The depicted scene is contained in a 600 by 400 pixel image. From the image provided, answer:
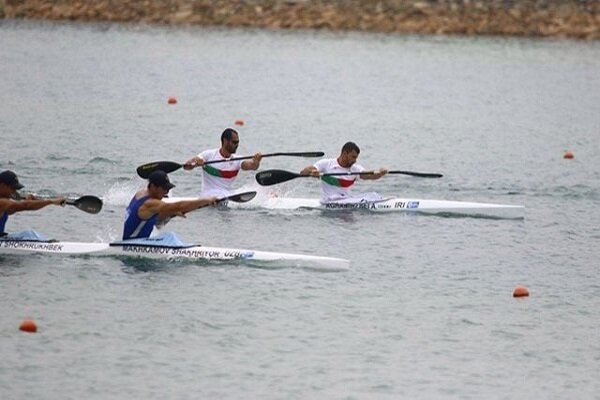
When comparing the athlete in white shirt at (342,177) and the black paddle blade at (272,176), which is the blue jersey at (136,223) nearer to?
the black paddle blade at (272,176)

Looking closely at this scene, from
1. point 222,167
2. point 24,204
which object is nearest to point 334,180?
point 222,167

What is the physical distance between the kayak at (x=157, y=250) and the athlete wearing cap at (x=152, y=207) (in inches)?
8.2

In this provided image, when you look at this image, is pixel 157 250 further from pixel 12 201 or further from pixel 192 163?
pixel 192 163

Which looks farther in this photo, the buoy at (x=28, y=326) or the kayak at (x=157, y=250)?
the kayak at (x=157, y=250)

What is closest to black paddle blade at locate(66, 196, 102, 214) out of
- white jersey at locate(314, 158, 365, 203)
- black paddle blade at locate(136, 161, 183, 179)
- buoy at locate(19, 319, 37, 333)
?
black paddle blade at locate(136, 161, 183, 179)

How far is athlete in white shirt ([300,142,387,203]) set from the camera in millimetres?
31750

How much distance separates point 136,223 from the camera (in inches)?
1022

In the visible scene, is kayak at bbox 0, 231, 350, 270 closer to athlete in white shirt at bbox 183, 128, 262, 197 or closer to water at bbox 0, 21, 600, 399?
water at bbox 0, 21, 600, 399

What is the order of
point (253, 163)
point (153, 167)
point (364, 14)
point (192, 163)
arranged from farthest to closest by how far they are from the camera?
point (364, 14), point (253, 163), point (192, 163), point (153, 167)

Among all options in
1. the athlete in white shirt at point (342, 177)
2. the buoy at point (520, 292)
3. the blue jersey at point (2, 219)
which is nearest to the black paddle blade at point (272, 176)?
the athlete in white shirt at point (342, 177)

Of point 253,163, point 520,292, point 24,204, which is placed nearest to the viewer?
A: point 24,204

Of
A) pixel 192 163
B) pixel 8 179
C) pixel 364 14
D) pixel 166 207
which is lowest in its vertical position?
pixel 364 14

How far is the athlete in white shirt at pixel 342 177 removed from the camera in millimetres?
31750

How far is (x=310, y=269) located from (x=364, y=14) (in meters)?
47.2
